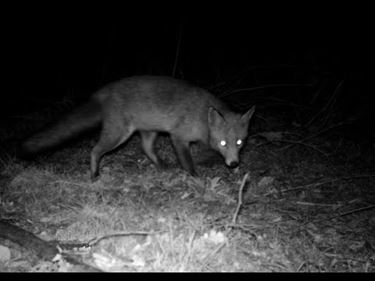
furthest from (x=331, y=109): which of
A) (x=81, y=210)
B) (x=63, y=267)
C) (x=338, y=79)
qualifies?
(x=63, y=267)

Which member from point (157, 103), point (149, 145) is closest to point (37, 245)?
point (157, 103)

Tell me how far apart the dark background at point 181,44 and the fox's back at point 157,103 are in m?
2.75

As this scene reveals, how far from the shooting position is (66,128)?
582 cm

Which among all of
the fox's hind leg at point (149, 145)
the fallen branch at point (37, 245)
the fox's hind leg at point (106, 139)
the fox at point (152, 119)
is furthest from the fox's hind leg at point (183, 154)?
the fallen branch at point (37, 245)

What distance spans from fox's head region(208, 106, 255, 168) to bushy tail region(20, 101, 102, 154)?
76.9 inches

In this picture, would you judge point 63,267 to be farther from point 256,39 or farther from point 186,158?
point 256,39

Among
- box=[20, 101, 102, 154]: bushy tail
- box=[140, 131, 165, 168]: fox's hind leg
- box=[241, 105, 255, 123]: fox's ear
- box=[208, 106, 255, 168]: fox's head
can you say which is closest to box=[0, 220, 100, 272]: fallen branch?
box=[20, 101, 102, 154]: bushy tail

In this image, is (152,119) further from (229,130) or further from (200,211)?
(200,211)

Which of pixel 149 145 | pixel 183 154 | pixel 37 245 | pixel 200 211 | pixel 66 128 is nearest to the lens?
pixel 37 245

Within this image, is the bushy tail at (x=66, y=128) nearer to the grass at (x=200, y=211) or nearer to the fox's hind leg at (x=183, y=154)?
the grass at (x=200, y=211)

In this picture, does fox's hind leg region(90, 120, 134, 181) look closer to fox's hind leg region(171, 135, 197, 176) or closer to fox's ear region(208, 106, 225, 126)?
fox's hind leg region(171, 135, 197, 176)

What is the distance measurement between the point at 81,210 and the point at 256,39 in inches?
362

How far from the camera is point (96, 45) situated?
35.7ft

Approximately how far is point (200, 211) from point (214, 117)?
6.18 ft
